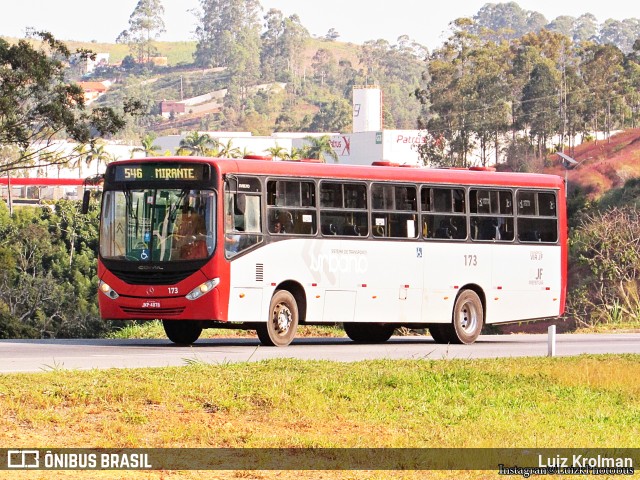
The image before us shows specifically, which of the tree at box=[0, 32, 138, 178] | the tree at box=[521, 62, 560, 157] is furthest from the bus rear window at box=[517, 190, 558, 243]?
the tree at box=[521, 62, 560, 157]

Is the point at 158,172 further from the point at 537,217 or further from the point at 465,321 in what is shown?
the point at 537,217

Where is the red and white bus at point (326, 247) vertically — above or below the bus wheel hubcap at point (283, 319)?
above

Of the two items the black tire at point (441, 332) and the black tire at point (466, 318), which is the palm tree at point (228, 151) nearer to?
the black tire at point (441, 332)

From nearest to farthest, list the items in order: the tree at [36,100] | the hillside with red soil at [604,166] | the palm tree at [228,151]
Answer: the tree at [36,100] → the hillside with red soil at [604,166] → the palm tree at [228,151]

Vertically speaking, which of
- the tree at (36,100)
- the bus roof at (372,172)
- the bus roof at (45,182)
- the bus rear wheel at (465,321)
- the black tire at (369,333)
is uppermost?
the tree at (36,100)

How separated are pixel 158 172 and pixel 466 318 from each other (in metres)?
6.91

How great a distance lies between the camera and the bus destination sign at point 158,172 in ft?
73.8

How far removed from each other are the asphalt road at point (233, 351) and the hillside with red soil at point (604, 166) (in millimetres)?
82780

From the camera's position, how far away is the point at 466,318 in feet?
86.9

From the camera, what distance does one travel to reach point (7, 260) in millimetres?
48781

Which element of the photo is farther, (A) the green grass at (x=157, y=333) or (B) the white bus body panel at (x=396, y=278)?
(A) the green grass at (x=157, y=333)

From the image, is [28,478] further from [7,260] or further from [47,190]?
[47,190]

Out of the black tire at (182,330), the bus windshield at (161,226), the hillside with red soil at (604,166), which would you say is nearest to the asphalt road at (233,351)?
the black tire at (182,330)

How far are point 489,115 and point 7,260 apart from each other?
251 feet
